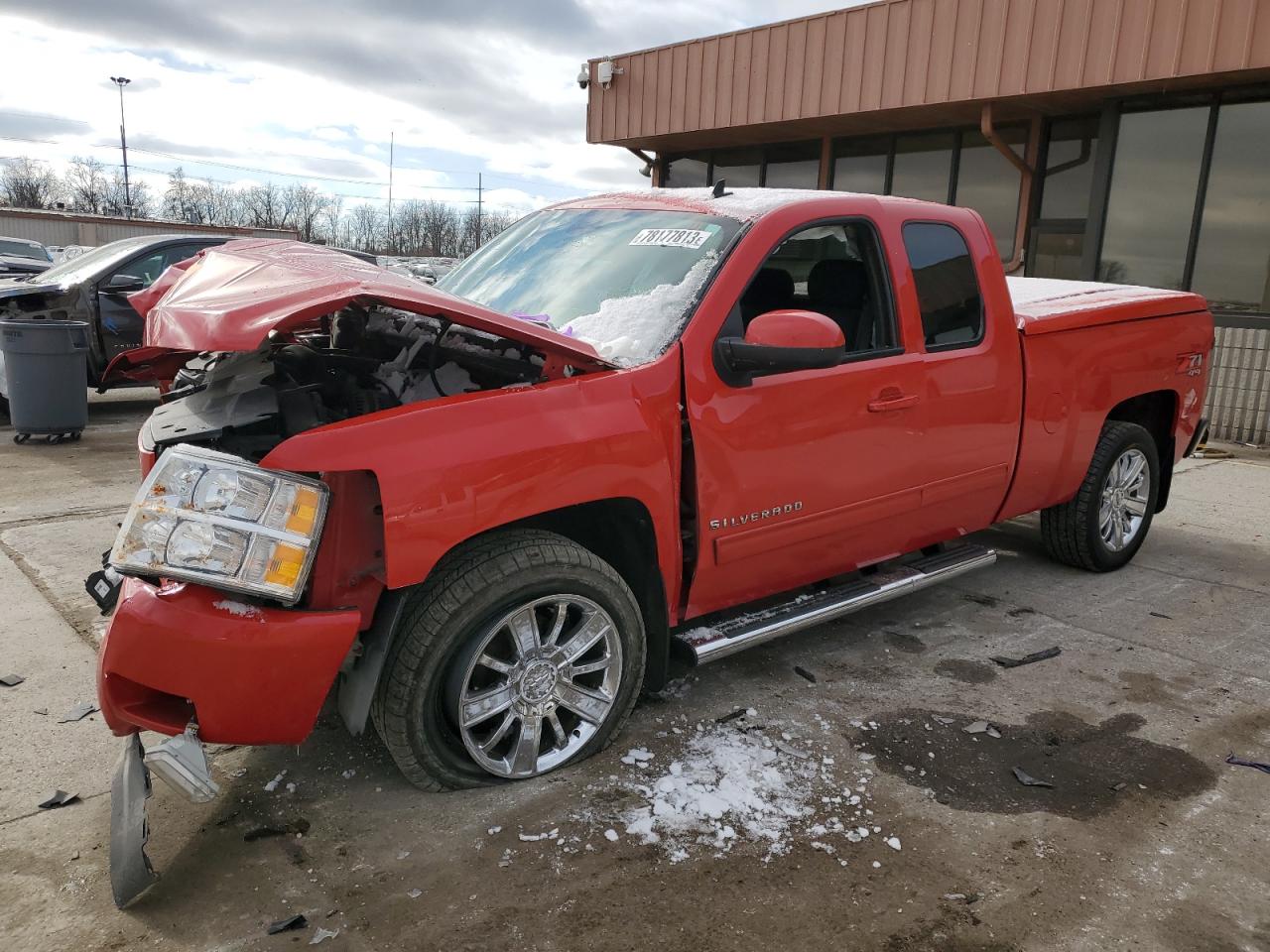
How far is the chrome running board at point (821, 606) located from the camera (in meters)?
3.28

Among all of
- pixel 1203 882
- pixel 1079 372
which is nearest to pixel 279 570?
pixel 1203 882

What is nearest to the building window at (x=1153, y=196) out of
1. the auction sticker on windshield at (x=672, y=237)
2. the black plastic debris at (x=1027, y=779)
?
the auction sticker on windshield at (x=672, y=237)

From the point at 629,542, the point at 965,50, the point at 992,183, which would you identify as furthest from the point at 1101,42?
the point at 629,542

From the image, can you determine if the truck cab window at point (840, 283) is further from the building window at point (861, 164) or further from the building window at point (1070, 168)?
the building window at point (861, 164)

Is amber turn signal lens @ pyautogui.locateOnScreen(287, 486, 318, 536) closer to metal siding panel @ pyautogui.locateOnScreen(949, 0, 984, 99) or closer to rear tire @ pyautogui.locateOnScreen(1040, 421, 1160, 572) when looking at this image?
rear tire @ pyautogui.locateOnScreen(1040, 421, 1160, 572)

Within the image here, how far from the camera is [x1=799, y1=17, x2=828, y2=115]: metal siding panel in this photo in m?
12.2

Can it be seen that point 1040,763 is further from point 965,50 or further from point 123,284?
point 965,50

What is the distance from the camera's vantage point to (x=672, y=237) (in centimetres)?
347

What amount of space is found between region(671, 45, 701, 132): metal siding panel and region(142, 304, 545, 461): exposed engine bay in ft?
40.1

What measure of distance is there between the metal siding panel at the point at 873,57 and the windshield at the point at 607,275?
29.4 feet

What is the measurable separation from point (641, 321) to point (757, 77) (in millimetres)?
11268

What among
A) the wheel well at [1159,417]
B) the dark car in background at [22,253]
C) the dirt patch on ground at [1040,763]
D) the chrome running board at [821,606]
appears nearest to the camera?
the dirt patch on ground at [1040,763]

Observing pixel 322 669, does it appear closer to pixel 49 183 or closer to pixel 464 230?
pixel 464 230

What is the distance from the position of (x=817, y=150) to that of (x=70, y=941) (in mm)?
13843
